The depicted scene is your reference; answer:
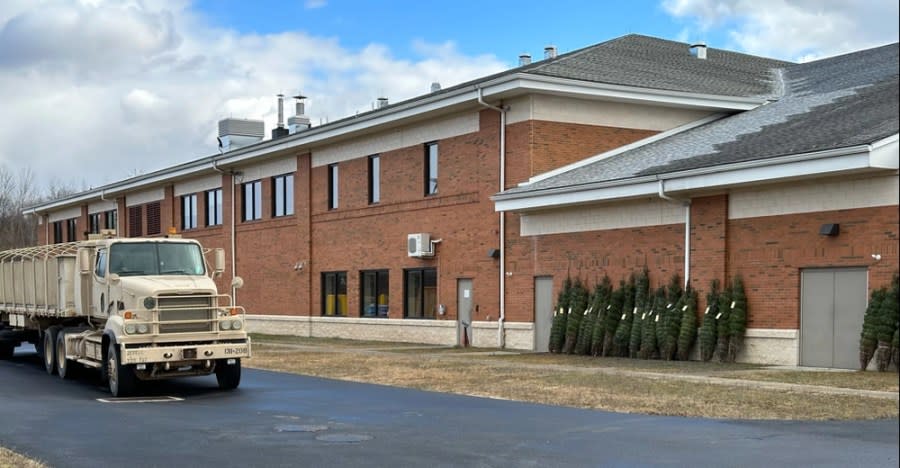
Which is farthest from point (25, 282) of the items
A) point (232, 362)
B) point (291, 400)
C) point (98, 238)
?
point (291, 400)

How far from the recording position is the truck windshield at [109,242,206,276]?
1908 cm

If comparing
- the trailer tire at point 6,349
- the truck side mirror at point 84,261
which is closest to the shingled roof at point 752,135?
the truck side mirror at point 84,261

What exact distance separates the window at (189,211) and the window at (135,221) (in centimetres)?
461

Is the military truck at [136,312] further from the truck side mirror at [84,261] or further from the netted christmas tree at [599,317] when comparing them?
the netted christmas tree at [599,317]

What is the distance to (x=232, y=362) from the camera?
734 inches

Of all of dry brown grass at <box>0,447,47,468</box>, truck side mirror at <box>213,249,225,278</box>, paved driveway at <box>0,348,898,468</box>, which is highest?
truck side mirror at <box>213,249,225,278</box>

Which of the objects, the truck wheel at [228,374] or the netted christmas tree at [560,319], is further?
the netted christmas tree at [560,319]

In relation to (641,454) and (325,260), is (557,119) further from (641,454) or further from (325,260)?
(641,454)

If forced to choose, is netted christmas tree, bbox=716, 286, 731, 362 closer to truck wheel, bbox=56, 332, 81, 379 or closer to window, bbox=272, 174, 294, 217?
truck wheel, bbox=56, 332, 81, 379

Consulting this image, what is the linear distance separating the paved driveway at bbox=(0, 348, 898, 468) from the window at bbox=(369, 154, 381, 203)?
18.3 metres

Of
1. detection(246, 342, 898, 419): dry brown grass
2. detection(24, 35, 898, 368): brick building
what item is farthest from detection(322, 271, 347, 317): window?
detection(246, 342, 898, 419): dry brown grass

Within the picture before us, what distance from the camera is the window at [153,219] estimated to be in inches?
2056

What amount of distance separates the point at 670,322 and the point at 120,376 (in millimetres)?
12076

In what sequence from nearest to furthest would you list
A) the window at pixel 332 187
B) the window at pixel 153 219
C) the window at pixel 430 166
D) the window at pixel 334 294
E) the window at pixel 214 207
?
the window at pixel 430 166, the window at pixel 334 294, the window at pixel 332 187, the window at pixel 214 207, the window at pixel 153 219
